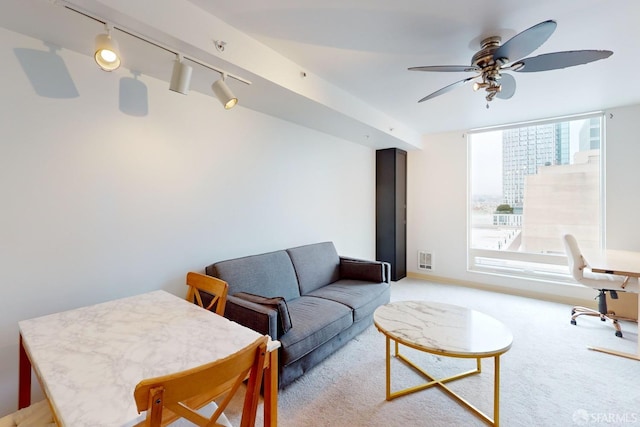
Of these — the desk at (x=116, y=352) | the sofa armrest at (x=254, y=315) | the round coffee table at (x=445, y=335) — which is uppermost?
the desk at (x=116, y=352)

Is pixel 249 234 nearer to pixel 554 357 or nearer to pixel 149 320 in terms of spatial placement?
pixel 149 320

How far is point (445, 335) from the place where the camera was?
5.80 ft

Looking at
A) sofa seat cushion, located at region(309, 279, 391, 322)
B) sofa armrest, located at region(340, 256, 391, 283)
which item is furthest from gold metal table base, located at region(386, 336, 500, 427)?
sofa armrest, located at region(340, 256, 391, 283)

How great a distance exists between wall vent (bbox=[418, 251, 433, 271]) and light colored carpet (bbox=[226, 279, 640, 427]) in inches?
78.1

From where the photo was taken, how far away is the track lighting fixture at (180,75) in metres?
1.71

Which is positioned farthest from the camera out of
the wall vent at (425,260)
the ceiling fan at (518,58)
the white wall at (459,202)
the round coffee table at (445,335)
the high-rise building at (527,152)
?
the wall vent at (425,260)

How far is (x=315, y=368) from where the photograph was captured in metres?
2.22

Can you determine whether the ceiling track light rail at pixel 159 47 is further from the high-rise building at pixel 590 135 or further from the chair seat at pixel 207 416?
the high-rise building at pixel 590 135

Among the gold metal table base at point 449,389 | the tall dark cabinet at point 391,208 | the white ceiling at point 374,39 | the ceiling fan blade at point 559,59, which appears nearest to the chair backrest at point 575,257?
the white ceiling at point 374,39

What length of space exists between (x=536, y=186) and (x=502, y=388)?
322 centimetres

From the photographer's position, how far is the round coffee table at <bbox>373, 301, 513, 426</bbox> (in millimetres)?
1617

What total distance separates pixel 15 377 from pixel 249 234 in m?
1.78

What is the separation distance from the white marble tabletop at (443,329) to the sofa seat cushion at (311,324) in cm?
39

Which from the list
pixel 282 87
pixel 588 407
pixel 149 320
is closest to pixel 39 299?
pixel 149 320
